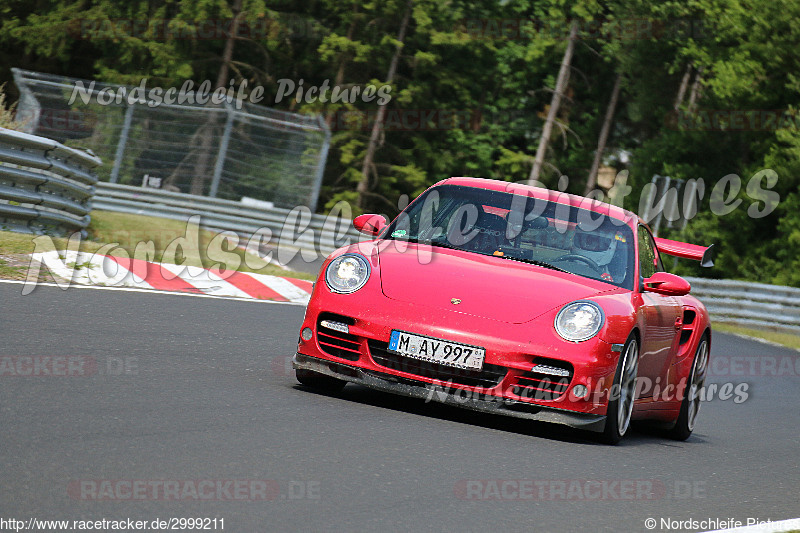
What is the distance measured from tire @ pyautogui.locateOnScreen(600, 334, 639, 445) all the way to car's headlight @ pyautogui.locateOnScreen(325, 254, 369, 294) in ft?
5.00

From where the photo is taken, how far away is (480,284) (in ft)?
22.2

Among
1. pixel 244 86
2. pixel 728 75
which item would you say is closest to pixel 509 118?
pixel 244 86

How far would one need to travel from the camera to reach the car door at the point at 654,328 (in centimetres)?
728

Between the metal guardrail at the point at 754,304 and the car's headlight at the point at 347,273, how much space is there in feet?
52.8

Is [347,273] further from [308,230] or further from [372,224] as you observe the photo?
[308,230]

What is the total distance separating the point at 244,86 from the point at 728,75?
1860cm

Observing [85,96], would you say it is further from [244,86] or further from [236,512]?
[244,86]

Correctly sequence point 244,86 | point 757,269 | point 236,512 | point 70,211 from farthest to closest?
1. point 244,86
2. point 757,269
3. point 70,211
4. point 236,512

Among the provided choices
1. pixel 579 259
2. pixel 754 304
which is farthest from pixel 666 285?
pixel 754 304

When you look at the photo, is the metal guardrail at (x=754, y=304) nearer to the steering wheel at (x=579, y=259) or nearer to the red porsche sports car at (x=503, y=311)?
the red porsche sports car at (x=503, y=311)

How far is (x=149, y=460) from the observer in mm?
4609

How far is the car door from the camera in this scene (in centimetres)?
728

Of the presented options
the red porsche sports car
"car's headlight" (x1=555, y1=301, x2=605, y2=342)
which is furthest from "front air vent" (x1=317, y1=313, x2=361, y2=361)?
"car's headlight" (x1=555, y1=301, x2=605, y2=342)

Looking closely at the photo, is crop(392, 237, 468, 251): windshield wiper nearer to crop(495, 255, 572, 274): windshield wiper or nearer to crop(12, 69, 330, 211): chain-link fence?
crop(495, 255, 572, 274): windshield wiper
